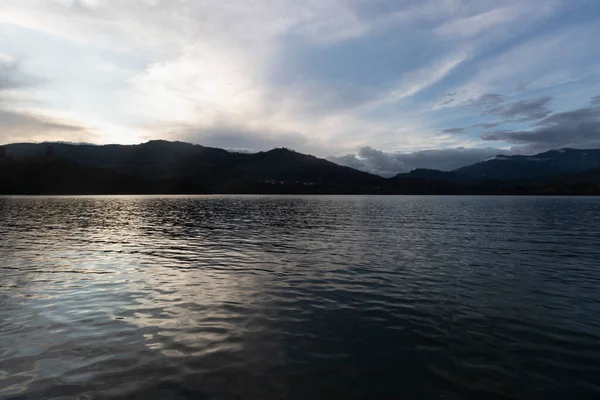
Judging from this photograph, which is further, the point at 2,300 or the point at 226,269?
the point at 226,269

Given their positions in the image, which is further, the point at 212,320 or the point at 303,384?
the point at 212,320

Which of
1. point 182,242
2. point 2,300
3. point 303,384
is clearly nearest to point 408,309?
point 303,384

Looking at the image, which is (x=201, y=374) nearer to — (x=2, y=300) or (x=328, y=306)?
(x=328, y=306)

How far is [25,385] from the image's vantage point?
1052cm

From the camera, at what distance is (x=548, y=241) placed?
44.9 m

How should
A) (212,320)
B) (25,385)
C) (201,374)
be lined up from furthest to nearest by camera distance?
(212,320) < (201,374) < (25,385)

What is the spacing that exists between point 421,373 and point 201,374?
787 centimetres

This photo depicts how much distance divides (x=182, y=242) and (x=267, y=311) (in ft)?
95.6

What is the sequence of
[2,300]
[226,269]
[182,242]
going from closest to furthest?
[2,300]
[226,269]
[182,242]

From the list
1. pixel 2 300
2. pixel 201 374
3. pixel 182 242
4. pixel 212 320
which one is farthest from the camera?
pixel 182 242

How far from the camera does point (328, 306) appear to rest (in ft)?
61.3

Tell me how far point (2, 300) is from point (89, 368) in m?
12.6

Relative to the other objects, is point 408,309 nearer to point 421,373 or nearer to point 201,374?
point 421,373

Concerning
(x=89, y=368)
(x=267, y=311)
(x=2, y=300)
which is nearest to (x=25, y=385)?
(x=89, y=368)
